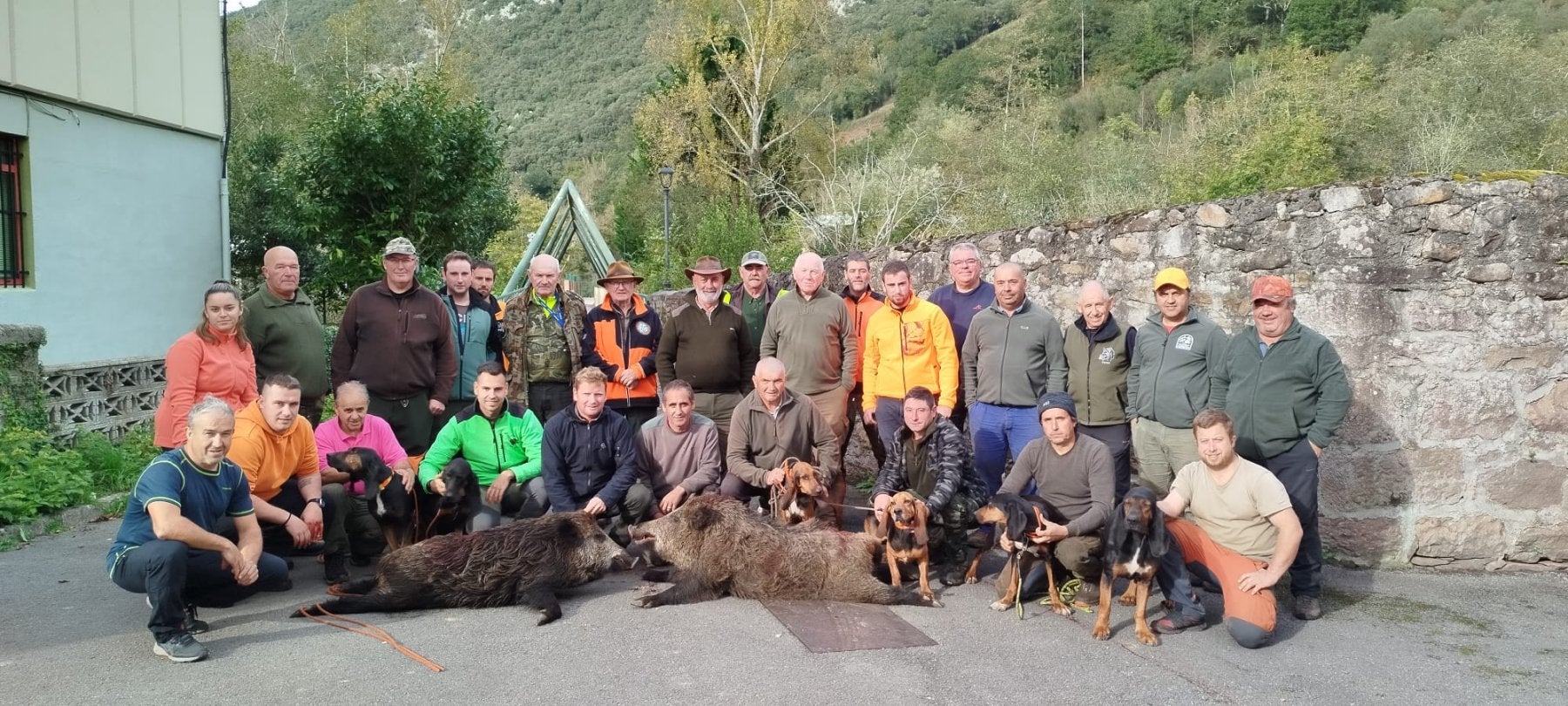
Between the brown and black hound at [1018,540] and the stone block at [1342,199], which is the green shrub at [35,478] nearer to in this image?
the brown and black hound at [1018,540]

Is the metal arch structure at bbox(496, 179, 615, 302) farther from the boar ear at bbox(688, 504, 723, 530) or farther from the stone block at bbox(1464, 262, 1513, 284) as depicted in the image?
the stone block at bbox(1464, 262, 1513, 284)

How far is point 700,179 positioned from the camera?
3506 cm

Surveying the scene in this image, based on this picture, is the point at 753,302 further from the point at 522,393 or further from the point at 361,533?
the point at 361,533

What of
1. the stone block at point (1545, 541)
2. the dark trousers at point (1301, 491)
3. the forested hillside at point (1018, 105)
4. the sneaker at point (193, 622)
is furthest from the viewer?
the forested hillside at point (1018, 105)

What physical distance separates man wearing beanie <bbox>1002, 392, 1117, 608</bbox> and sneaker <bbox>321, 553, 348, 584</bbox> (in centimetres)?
396

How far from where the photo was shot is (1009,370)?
656 centimetres

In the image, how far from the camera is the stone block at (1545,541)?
604 centimetres

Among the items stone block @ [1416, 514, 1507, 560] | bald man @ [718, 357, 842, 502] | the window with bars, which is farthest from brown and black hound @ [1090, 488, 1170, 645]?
the window with bars

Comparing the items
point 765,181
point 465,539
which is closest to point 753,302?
point 465,539

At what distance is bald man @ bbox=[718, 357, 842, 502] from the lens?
6531mm

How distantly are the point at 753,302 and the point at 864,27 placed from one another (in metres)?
76.6

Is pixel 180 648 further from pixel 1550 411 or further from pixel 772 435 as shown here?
pixel 1550 411

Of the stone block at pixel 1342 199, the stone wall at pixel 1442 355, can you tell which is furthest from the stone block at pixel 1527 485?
the stone block at pixel 1342 199

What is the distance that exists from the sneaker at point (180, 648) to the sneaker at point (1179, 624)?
4.59 meters
